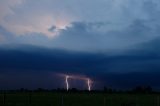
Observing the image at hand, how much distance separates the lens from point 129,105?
46.8m

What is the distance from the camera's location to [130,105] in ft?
155

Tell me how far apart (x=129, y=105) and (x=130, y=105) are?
411 mm
